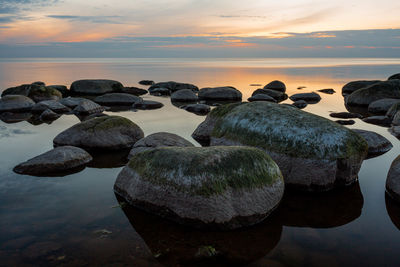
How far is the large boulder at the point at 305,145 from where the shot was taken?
8000 mm

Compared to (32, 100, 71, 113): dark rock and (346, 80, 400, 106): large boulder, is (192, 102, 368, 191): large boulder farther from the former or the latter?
(346, 80, 400, 106): large boulder

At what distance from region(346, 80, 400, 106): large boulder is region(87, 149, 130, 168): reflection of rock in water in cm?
1871

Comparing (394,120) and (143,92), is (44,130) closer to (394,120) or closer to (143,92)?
(394,120)

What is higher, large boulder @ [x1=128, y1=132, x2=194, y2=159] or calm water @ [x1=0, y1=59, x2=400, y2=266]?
large boulder @ [x1=128, y1=132, x2=194, y2=159]

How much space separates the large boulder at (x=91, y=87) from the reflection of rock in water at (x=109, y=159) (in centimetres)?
2050

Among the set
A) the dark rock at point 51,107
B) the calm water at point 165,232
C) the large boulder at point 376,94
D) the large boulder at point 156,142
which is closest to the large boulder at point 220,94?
the large boulder at point 376,94

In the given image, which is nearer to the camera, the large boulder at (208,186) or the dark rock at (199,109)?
the large boulder at (208,186)

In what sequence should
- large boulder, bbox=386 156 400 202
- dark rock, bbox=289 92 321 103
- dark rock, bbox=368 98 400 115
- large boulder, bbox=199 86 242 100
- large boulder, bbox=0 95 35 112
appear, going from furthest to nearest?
dark rock, bbox=289 92 321 103 → large boulder, bbox=199 86 242 100 → dark rock, bbox=368 98 400 115 → large boulder, bbox=0 95 35 112 → large boulder, bbox=386 156 400 202

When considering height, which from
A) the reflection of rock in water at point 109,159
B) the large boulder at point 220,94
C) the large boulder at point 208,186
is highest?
the large boulder at point 208,186

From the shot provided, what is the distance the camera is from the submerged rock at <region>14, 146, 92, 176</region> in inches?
351

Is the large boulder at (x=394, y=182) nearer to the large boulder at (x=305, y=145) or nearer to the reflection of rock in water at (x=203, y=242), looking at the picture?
the large boulder at (x=305, y=145)

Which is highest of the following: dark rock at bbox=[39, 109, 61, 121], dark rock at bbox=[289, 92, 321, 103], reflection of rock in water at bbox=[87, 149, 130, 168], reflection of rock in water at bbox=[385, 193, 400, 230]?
reflection of rock in water at bbox=[87, 149, 130, 168]

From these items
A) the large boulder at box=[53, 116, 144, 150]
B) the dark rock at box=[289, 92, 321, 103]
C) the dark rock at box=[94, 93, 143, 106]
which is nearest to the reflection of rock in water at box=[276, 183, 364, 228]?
the large boulder at box=[53, 116, 144, 150]

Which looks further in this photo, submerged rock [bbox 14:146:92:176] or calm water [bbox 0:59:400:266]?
submerged rock [bbox 14:146:92:176]
